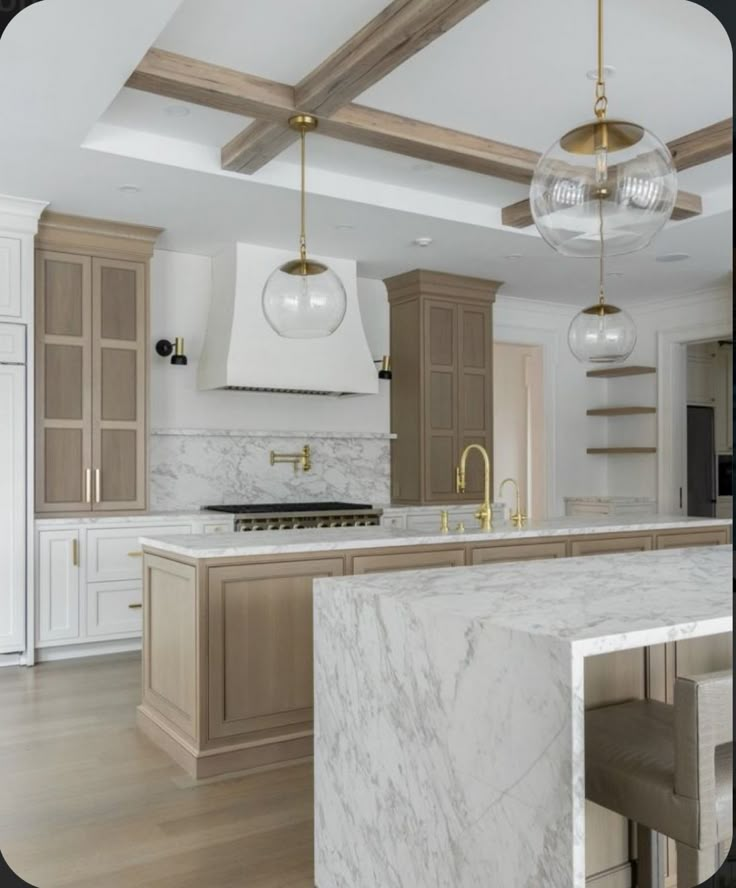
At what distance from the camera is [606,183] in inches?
77.9

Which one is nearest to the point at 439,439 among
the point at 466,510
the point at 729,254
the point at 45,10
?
the point at 466,510

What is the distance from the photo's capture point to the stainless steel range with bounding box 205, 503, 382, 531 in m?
5.22

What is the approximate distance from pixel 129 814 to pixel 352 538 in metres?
1.31

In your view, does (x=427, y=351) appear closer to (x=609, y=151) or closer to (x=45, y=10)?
(x=45, y=10)

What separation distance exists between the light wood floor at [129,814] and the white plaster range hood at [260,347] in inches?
98.3

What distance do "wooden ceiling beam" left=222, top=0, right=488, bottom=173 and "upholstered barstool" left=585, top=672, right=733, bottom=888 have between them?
2.26 metres

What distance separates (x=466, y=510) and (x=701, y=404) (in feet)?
10.1

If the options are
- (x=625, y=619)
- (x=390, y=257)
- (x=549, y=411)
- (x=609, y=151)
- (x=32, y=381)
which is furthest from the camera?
(x=549, y=411)

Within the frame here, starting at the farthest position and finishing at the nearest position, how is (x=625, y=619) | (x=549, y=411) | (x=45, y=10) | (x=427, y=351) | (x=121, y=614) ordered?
(x=549, y=411)
(x=427, y=351)
(x=121, y=614)
(x=45, y=10)
(x=625, y=619)

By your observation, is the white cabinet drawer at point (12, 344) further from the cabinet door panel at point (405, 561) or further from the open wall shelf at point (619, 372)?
the open wall shelf at point (619, 372)

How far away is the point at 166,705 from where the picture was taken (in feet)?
11.0

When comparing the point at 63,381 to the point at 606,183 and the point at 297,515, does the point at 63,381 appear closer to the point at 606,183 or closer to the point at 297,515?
the point at 297,515

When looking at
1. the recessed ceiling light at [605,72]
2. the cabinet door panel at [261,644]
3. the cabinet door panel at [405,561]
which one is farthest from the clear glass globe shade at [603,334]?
the cabinet door panel at [261,644]

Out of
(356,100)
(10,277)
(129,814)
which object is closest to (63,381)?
(10,277)
